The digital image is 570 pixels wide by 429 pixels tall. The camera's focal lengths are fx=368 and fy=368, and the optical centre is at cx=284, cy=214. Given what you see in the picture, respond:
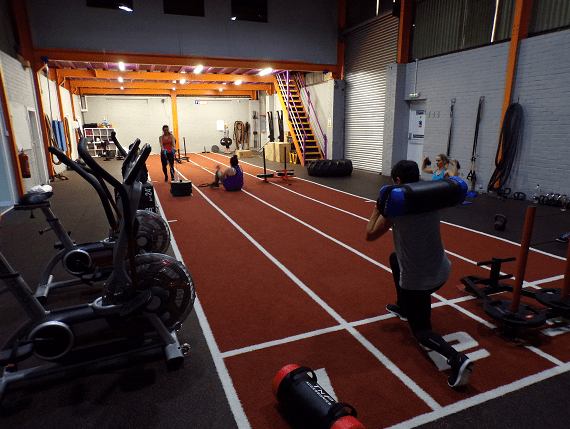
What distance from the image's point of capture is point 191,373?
8.91 ft

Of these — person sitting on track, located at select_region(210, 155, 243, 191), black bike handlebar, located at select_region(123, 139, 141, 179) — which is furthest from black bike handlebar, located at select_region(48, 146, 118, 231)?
person sitting on track, located at select_region(210, 155, 243, 191)

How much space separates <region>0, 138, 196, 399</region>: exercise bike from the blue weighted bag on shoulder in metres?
1.62

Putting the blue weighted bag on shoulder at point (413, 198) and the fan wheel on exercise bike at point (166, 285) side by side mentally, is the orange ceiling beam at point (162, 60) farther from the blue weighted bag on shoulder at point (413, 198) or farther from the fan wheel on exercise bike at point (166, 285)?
the blue weighted bag on shoulder at point (413, 198)

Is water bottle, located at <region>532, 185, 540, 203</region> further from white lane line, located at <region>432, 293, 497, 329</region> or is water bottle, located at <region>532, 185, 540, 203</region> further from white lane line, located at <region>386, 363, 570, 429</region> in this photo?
white lane line, located at <region>386, 363, 570, 429</region>

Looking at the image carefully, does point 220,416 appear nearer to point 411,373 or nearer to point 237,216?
point 411,373

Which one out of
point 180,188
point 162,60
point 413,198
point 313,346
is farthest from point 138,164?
point 162,60

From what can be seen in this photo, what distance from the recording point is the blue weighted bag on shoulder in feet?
7.64

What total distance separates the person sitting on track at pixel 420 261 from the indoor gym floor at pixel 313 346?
0.26 m

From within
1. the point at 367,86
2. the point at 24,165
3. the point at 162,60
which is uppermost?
the point at 162,60

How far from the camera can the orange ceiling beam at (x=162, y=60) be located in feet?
35.8

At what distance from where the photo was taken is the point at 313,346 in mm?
3008

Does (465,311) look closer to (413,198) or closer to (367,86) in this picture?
(413,198)

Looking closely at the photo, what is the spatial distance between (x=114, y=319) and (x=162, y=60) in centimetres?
1119

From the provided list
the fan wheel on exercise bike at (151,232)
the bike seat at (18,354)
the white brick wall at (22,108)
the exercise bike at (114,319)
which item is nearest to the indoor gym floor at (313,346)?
the exercise bike at (114,319)
